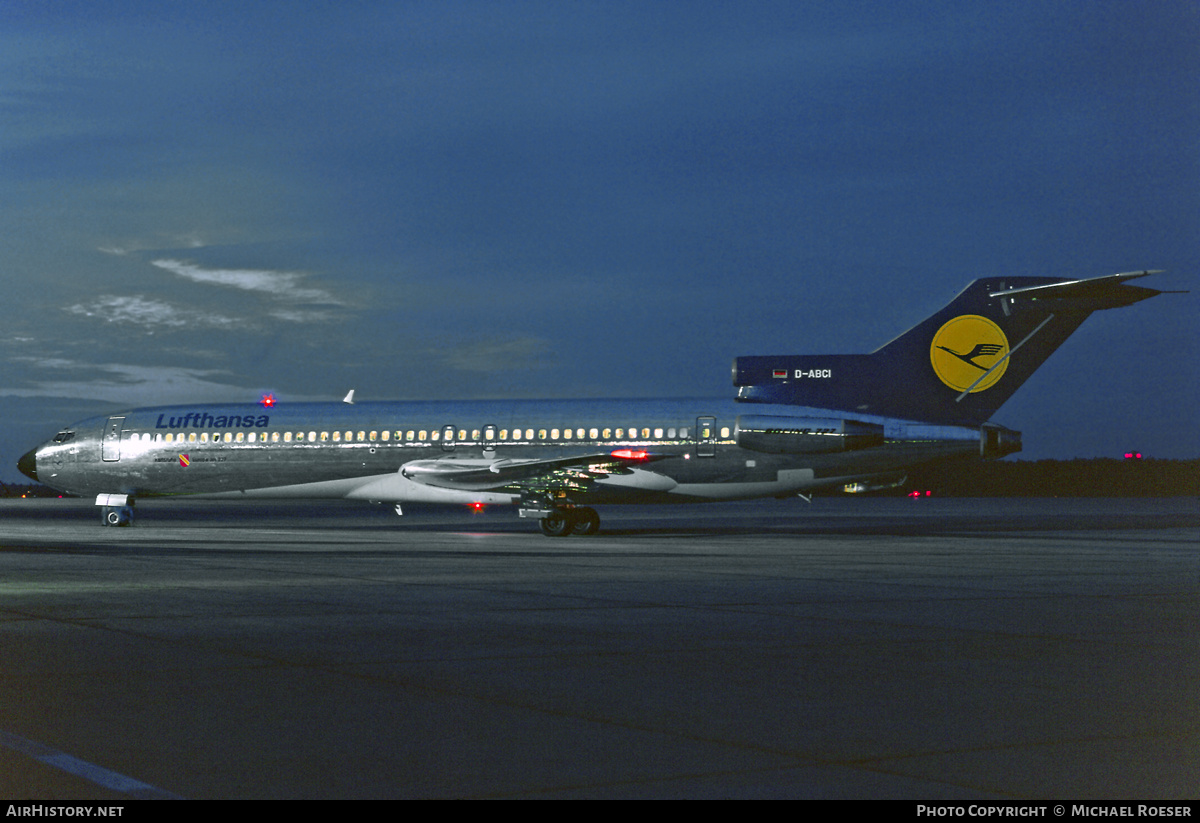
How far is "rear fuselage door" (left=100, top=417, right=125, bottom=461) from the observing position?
3322 centimetres

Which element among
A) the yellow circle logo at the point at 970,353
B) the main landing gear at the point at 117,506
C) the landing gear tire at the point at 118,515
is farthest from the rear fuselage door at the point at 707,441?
the landing gear tire at the point at 118,515

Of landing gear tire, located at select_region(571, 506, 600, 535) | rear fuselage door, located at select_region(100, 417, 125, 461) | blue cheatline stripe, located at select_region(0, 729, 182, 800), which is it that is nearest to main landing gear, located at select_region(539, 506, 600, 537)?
landing gear tire, located at select_region(571, 506, 600, 535)

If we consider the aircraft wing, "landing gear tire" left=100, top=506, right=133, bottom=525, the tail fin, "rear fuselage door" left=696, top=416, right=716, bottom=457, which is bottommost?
"landing gear tire" left=100, top=506, right=133, bottom=525

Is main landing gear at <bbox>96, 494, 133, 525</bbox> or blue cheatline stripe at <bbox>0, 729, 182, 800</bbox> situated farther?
main landing gear at <bbox>96, 494, 133, 525</bbox>

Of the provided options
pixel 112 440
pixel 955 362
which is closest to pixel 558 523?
pixel 955 362

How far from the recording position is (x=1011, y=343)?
92.2 feet

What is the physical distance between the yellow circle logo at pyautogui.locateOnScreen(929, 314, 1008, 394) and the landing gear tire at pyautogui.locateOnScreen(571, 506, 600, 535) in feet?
29.8

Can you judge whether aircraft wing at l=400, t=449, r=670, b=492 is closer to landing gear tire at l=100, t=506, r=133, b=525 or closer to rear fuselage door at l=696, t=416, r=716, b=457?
rear fuselage door at l=696, t=416, r=716, b=457

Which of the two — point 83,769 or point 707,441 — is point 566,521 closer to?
point 707,441

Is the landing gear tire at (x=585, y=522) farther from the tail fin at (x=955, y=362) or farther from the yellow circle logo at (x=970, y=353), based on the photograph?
the yellow circle logo at (x=970, y=353)

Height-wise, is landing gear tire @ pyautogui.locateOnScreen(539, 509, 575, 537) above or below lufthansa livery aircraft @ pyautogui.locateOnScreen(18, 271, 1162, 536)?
below

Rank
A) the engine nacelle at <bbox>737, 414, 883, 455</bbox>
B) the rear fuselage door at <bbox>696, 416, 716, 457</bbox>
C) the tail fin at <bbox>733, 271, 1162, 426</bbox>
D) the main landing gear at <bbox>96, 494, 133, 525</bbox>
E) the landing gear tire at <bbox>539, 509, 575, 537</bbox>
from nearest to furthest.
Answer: the tail fin at <bbox>733, 271, 1162, 426</bbox>, the engine nacelle at <bbox>737, 414, 883, 455</bbox>, the landing gear tire at <bbox>539, 509, 575, 537</bbox>, the rear fuselage door at <bbox>696, 416, 716, 457</bbox>, the main landing gear at <bbox>96, 494, 133, 525</bbox>

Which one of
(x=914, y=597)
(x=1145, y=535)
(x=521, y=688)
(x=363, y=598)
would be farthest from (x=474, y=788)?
(x=1145, y=535)

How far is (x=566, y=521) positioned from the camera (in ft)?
94.9
